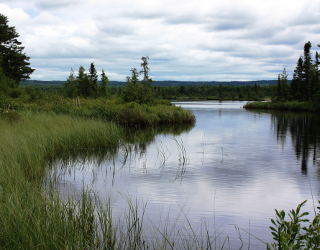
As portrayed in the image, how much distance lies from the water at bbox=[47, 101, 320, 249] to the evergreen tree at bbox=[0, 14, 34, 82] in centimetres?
3692

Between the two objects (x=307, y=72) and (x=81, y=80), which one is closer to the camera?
(x=307, y=72)

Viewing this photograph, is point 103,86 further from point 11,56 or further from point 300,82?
point 300,82

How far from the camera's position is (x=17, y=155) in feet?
24.8

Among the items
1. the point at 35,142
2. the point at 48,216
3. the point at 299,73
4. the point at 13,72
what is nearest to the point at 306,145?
the point at 35,142

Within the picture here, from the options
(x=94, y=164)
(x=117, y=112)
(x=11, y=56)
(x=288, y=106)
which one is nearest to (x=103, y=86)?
(x=11, y=56)

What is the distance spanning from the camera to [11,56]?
1770 inches

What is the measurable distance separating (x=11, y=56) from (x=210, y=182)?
4425 centimetres

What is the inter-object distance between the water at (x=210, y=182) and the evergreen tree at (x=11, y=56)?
36.9m

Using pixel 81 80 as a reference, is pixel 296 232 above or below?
below

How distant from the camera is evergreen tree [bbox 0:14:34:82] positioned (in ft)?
143

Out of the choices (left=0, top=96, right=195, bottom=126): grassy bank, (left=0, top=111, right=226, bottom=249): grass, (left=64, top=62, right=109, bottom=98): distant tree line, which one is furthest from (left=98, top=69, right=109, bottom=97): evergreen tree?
(left=0, top=111, right=226, bottom=249): grass

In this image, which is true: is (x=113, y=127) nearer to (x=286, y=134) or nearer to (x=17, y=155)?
(x=17, y=155)

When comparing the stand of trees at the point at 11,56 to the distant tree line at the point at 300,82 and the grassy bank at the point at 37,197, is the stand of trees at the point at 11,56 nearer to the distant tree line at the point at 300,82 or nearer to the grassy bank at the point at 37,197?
the grassy bank at the point at 37,197

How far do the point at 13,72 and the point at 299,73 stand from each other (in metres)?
50.3
